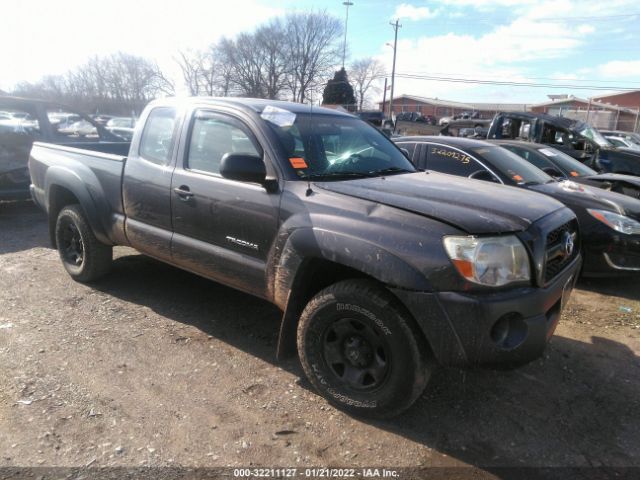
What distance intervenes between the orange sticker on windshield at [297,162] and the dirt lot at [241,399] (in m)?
1.40

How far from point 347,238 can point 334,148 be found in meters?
1.14

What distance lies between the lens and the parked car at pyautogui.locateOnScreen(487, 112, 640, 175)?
28.5 feet

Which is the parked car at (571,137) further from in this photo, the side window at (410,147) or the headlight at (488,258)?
the headlight at (488,258)

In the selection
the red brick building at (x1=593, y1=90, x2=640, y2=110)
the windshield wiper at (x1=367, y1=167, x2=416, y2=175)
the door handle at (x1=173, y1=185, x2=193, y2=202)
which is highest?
the red brick building at (x1=593, y1=90, x2=640, y2=110)

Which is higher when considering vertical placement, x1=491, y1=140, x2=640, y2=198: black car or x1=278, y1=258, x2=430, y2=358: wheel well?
x1=491, y1=140, x2=640, y2=198: black car

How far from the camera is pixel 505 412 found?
9.52 feet

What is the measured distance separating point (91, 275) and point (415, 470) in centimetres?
360

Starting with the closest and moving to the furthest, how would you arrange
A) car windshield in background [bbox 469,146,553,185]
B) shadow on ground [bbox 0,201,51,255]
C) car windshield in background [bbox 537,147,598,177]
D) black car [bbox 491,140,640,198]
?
1. car windshield in background [bbox 469,146,553,185]
2. shadow on ground [bbox 0,201,51,255]
3. black car [bbox 491,140,640,198]
4. car windshield in background [bbox 537,147,598,177]

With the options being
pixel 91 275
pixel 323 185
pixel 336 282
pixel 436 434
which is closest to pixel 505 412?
pixel 436 434

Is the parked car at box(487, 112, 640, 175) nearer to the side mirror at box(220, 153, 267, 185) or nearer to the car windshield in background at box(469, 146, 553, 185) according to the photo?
the car windshield in background at box(469, 146, 553, 185)

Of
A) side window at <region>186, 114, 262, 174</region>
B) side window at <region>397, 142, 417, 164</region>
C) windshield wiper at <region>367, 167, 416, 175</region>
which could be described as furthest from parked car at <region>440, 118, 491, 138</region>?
side window at <region>186, 114, 262, 174</region>

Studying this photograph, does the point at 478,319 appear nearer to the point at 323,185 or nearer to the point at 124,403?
the point at 323,185

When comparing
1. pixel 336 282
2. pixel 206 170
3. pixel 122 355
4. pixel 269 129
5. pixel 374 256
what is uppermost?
pixel 269 129

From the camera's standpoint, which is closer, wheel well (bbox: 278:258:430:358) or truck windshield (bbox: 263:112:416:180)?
wheel well (bbox: 278:258:430:358)
